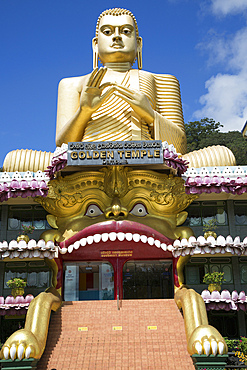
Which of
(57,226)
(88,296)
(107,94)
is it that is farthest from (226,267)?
(107,94)

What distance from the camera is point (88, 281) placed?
15.3 meters

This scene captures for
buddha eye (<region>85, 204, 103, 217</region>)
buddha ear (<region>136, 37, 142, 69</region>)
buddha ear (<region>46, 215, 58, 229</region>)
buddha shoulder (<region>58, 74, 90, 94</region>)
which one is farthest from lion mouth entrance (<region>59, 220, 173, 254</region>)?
buddha ear (<region>136, 37, 142, 69</region>)

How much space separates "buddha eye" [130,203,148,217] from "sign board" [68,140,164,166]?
1739 mm

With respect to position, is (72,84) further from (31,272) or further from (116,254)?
(31,272)

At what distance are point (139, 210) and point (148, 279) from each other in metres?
2.29

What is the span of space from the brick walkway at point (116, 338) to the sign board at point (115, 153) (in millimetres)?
4208

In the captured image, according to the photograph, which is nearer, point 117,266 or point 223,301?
point 223,301

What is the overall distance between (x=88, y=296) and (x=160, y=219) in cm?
339

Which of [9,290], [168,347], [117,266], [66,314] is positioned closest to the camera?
[168,347]

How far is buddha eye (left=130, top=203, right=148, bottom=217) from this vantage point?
1556 cm

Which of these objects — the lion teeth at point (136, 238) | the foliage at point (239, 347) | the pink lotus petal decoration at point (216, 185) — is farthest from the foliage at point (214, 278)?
the pink lotus petal decoration at point (216, 185)

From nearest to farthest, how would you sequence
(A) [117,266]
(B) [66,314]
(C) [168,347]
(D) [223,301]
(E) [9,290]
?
(C) [168,347]
(B) [66,314]
(D) [223,301]
(A) [117,266]
(E) [9,290]

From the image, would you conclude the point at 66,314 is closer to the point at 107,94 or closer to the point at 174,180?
the point at 174,180

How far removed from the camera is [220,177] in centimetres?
1538
